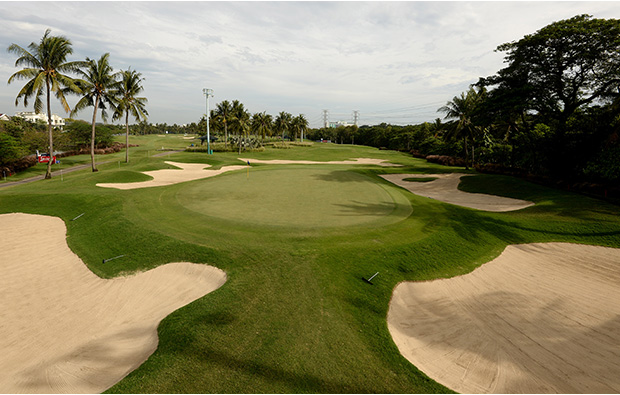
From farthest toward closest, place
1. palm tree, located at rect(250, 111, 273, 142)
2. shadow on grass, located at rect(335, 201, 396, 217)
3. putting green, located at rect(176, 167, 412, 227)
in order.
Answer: palm tree, located at rect(250, 111, 273, 142) → shadow on grass, located at rect(335, 201, 396, 217) → putting green, located at rect(176, 167, 412, 227)

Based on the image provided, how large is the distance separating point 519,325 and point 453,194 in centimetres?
2018

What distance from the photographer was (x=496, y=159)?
48.1m

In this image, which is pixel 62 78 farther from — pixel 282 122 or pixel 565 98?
pixel 282 122

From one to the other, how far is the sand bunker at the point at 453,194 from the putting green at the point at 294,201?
6005 millimetres

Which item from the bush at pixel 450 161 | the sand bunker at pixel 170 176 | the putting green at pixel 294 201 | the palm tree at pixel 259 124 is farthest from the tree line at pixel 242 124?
the bush at pixel 450 161

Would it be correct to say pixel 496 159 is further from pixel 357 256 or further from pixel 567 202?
pixel 357 256

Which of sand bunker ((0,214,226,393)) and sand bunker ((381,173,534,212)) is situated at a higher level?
sand bunker ((381,173,534,212))

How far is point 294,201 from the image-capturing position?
62.4 ft

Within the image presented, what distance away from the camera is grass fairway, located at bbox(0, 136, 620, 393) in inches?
248

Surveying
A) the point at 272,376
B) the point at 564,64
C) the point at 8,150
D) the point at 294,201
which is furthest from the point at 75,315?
the point at 8,150

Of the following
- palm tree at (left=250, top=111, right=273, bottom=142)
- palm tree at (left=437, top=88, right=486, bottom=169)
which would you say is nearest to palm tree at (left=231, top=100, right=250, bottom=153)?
palm tree at (left=250, top=111, right=273, bottom=142)

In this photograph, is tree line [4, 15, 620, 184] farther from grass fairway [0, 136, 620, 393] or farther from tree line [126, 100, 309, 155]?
tree line [126, 100, 309, 155]

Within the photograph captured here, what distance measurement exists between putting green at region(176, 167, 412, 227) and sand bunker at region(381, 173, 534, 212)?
6005 mm

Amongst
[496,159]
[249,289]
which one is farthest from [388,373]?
[496,159]
